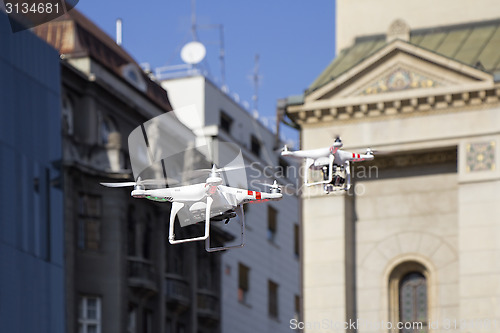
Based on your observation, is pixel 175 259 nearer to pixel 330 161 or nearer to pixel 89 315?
pixel 89 315

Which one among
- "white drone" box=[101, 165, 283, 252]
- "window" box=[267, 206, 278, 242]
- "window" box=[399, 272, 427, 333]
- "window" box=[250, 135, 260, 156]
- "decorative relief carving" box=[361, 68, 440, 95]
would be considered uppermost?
"window" box=[250, 135, 260, 156]

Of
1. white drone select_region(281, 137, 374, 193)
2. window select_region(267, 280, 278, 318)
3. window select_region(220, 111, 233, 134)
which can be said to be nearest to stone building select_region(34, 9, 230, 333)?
window select_region(220, 111, 233, 134)

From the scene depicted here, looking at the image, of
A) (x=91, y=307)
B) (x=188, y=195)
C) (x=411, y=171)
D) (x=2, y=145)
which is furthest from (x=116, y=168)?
(x=188, y=195)

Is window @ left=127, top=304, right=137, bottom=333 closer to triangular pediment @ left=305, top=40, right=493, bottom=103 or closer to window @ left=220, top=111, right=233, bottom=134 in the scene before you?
window @ left=220, top=111, right=233, bottom=134

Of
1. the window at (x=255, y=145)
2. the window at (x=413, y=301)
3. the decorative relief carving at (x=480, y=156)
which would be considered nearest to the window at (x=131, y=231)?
the window at (x=413, y=301)

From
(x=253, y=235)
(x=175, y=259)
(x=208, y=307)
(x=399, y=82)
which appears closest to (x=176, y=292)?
(x=175, y=259)

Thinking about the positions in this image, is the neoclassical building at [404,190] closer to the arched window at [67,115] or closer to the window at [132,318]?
the arched window at [67,115]
